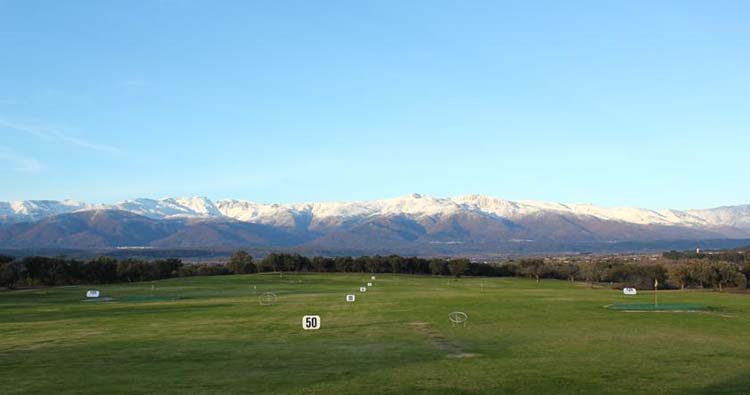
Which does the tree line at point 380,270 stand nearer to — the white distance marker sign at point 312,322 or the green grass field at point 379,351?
the green grass field at point 379,351

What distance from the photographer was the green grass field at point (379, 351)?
22391mm

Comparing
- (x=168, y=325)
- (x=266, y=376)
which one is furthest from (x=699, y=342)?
(x=168, y=325)

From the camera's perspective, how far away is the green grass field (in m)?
22.4

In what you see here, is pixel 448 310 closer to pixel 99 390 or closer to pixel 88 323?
pixel 88 323

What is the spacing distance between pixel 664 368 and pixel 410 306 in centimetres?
3254

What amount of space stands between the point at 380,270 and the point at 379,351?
11248cm

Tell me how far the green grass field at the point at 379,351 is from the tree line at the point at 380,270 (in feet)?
157

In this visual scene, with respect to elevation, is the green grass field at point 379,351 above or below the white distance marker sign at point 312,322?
below

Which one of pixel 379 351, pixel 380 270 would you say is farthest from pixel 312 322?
pixel 380 270

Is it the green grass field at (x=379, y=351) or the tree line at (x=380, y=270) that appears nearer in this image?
the green grass field at (x=379, y=351)

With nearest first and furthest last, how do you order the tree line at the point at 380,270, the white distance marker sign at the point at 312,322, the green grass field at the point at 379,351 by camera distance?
the green grass field at the point at 379,351 < the white distance marker sign at the point at 312,322 < the tree line at the point at 380,270

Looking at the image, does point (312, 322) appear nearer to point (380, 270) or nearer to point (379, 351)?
point (379, 351)

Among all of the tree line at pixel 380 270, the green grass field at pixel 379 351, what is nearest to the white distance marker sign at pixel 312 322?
the green grass field at pixel 379 351

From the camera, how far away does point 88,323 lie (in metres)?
44.7
